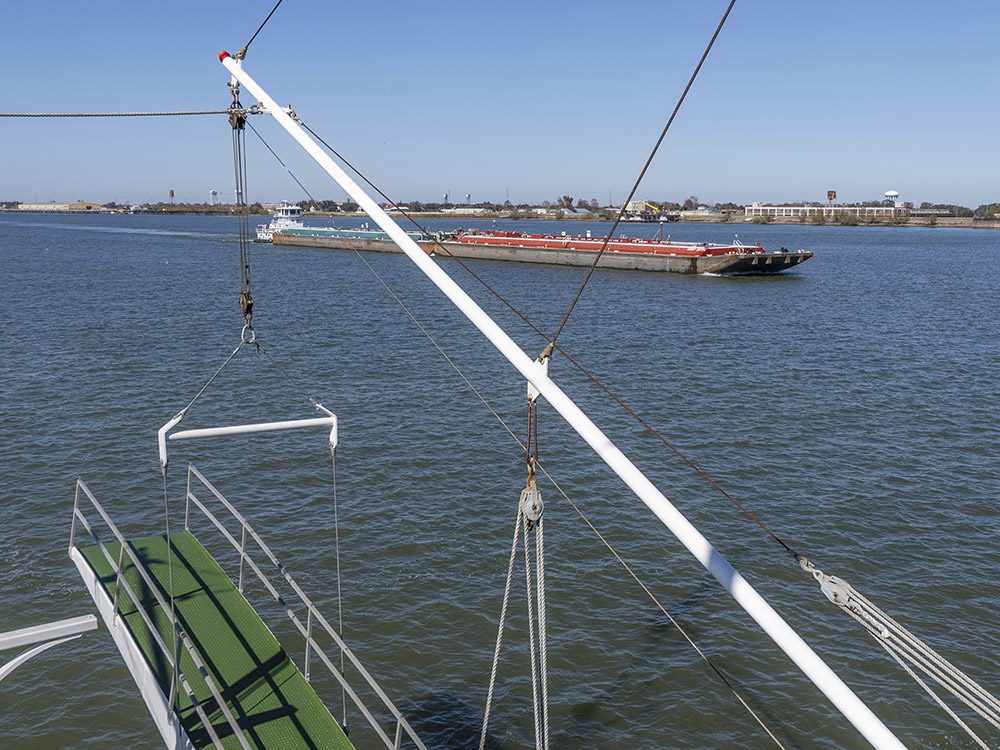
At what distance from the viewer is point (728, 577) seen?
20.6 ft

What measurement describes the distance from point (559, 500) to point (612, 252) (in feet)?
256

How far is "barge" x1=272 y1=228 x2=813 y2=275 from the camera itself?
89625mm

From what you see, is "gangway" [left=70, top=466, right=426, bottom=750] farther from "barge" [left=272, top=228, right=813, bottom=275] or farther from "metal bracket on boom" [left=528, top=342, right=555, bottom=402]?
"barge" [left=272, top=228, right=813, bottom=275]

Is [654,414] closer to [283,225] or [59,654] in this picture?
[59,654]

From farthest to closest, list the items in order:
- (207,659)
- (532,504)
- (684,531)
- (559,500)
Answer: (559,500) < (207,659) < (532,504) < (684,531)

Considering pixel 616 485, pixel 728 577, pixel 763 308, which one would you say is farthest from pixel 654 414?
pixel 763 308

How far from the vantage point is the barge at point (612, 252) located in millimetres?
89625

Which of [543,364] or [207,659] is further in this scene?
[207,659]

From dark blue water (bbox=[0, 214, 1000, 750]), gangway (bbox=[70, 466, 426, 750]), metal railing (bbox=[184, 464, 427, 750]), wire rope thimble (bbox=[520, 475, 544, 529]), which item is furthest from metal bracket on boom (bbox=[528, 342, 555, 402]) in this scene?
dark blue water (bbox=[0, 214, 1000, 750])

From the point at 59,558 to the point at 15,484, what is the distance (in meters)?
5.48

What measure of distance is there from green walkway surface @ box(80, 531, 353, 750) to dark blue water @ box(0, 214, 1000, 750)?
9.71ft

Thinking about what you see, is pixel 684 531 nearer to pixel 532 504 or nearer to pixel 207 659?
pixel 532 504

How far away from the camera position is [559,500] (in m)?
24.5

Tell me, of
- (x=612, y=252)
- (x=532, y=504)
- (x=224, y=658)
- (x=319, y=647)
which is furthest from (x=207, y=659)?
(x=612, y=252)
